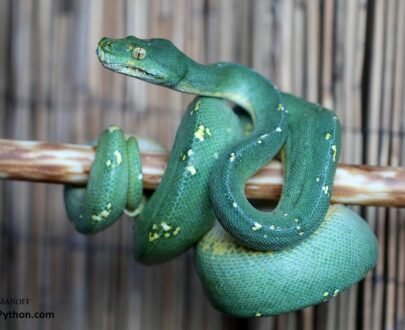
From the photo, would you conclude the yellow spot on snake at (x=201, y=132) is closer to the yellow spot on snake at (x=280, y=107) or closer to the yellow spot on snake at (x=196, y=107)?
the yellow spot on snake at (x=196, y=107)

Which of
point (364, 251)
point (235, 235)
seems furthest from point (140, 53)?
point (364, 251)

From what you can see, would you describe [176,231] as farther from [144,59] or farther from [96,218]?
[144,59]

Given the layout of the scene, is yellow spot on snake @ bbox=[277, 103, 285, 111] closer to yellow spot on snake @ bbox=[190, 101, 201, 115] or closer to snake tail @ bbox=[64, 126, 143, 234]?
yellow spot on snake @ bbox=[190, 101, 201, 115]

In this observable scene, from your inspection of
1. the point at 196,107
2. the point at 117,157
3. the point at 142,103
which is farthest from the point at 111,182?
the point at 142,103

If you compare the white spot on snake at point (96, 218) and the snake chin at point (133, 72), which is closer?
the snake chin at point (133, 72)

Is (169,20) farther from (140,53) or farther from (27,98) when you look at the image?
(140,53)

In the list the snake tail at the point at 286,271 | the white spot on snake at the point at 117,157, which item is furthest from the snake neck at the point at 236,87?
the snake tail at the point at 286,271
